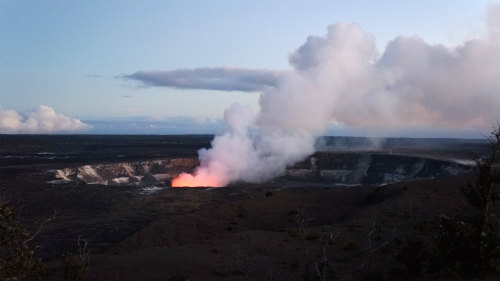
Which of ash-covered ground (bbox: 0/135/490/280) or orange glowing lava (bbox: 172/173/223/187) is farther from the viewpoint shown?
orange glowing lava (bbox: 172/173/223/187)

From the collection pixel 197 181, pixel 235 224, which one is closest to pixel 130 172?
pixel 197 181

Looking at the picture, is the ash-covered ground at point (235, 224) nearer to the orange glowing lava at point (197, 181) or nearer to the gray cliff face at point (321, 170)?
the gray cliff face at point (321, 170)

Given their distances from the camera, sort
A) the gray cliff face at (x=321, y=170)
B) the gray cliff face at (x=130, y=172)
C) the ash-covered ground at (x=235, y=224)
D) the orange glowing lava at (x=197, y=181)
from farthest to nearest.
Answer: the gray cliff face at (x=321, y=170) → the gray cliff face at (x=130, y=172) → the orange glowing lava at (x=197, y=181) → the ash-covered ground at (x=235, y=224)

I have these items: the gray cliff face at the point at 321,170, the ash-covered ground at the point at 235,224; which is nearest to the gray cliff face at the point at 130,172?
the gray cliff face at the point at 321,170

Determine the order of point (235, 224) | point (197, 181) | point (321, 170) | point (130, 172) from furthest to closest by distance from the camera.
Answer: point (321, 170)
point (130, 172)
point (197, 181)
point (235, 224)

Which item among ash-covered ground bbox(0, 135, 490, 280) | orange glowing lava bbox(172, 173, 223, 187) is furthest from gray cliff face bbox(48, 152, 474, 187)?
orange glowing lava bbox(172, 173, 223, 187)

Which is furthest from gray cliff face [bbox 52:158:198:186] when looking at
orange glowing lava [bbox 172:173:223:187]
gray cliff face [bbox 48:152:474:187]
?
orange glowing lava [bbox 172:173:223:187]

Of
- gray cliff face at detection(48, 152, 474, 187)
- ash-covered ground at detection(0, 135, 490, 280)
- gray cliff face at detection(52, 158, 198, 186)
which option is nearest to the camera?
ash-covered ground at detection(0, 135, 490, 280)

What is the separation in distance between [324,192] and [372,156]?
3773cm

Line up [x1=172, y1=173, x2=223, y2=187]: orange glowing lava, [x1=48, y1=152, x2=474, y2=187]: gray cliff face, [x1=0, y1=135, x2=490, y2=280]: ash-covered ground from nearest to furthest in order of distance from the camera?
1. [x1=0, y1=135, x2=490, y2=280]: ash-covered ground
2. [x1=172, y1=173, x2=223, y2=187]: orange glowing lava
3. [x1=48, y1=152, x2=474, y2=187]: gray cliff face

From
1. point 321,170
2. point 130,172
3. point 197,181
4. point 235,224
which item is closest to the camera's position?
point 235,224

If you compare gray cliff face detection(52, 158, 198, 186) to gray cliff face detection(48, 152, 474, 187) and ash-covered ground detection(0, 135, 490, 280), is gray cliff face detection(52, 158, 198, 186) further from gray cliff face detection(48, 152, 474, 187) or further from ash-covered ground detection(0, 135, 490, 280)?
ash-covered ground detection(0, 135, 490, 280)

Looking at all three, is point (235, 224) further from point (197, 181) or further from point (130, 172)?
point (130, 172)

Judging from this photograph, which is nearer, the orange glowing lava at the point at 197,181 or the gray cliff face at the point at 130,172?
the orange glowing lava at the point at 197,181
